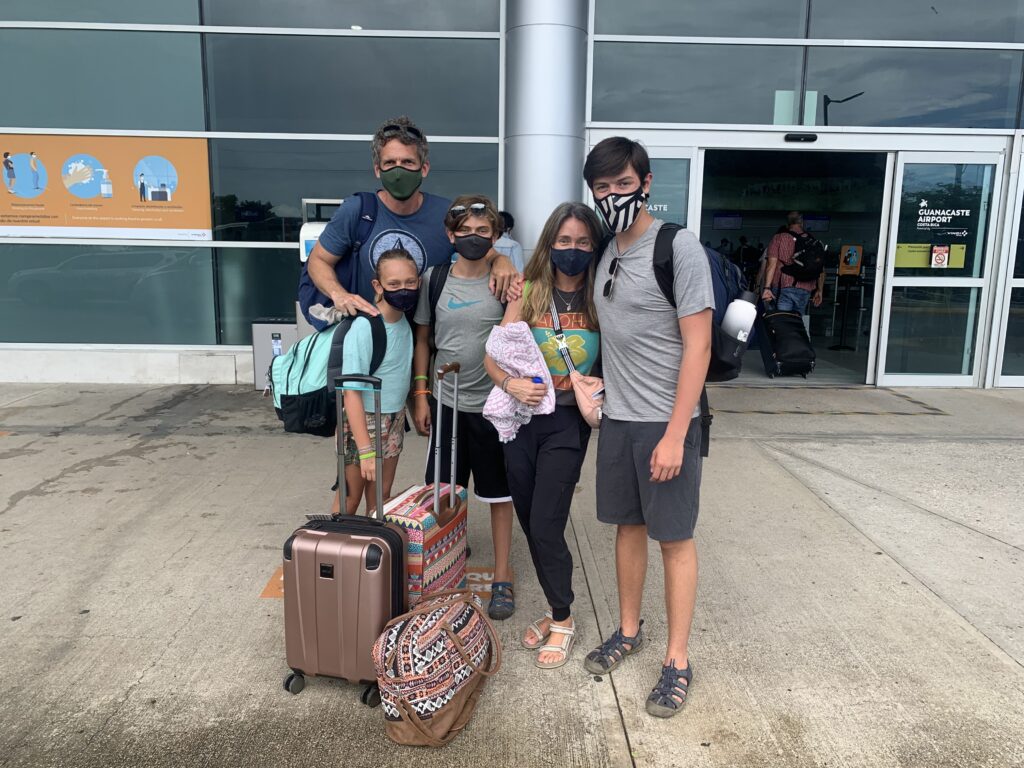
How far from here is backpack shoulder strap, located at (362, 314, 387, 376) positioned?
9.20 ft

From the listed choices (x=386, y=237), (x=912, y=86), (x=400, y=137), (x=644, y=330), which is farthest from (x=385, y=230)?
(x=912, y=86)

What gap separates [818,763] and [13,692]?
2655mm

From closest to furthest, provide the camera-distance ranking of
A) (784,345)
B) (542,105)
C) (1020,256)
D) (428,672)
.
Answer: (428,672)
(784,345)
(542,105)
(1020,256)

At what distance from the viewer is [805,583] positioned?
3428 mm

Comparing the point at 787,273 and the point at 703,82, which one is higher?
the point at 703,82

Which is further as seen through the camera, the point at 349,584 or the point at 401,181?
the point at 401,181

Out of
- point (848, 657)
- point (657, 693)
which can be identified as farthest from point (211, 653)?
point (848, 657)

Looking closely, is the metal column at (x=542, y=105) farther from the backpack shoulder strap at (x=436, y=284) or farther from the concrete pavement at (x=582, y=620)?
the backpack shoulder strap at (x=436, y=284)

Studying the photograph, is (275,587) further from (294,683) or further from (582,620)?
(582,620)

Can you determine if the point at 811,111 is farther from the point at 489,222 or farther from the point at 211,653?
the point at 211,653

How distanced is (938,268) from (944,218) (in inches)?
20.3

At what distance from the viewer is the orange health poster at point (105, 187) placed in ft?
25.0

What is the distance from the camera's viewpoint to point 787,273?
9.20 m

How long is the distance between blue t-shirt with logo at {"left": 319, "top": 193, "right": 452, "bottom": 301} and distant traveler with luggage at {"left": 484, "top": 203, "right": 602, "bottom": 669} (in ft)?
1.75
